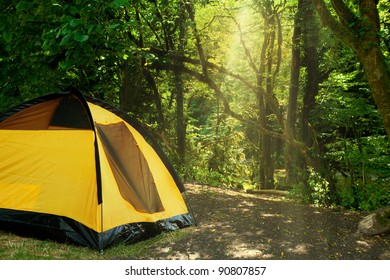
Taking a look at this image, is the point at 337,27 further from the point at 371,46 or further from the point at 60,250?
the point at 60,250

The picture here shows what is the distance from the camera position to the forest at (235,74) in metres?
5.71

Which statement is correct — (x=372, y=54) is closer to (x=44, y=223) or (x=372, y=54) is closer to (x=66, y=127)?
(x=66, y=127)

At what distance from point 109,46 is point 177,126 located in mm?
9192

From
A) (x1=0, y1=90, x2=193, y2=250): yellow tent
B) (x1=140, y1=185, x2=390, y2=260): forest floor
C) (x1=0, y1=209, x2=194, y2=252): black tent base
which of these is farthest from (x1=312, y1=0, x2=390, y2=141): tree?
(x1=0, y1=209, x2=194, y2=252): black tent base

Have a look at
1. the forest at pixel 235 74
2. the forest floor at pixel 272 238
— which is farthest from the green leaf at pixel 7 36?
the forest floor at pixel 272 238

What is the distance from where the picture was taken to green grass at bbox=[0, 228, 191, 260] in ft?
15.2

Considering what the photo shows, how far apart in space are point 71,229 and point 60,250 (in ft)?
1.12

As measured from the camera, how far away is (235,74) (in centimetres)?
1108

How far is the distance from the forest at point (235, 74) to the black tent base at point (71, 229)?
7.31 feet

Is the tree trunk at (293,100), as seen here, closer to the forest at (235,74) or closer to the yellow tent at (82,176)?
the forest at (235,74)

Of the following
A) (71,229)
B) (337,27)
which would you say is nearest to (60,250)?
(71,229)

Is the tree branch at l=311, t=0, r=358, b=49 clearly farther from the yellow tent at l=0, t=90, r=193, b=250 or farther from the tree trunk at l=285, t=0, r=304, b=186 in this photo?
the tree trunk at l=285, t=0, r=304, b=186

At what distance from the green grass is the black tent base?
8 centimetres

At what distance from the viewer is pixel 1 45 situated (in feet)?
20.9
